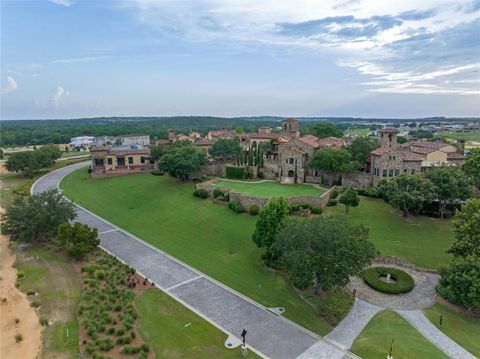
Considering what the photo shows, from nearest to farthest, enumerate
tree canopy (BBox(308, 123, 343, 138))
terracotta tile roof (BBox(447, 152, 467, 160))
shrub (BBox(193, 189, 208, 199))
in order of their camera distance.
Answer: shrub (BBox(193, 189, 208, 199)) → terracotta tile roof (BBox(447, 152, 467, 160)) → tree canopy (BBox(308, 123, 343, 138))

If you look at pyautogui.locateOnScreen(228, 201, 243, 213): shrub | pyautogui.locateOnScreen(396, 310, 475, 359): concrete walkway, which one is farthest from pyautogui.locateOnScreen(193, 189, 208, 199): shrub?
pyautogui.locateOnScreen(396, 310, 475, 359): concrete walkway

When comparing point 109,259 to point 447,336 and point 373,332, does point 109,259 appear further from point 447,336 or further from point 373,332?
point 447,336

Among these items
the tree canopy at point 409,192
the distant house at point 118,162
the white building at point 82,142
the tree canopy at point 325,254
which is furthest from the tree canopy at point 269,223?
the white building at point 82,142

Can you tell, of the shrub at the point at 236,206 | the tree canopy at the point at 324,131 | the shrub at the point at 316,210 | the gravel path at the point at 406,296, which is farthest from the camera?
the tree canopy at the point at 324,131

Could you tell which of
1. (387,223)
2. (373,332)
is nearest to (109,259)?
(373,332)

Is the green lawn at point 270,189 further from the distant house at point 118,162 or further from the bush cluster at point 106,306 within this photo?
the distant house at point 118,162

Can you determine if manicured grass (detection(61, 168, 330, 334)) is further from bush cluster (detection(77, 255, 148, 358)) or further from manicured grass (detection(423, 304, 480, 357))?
manicured grass (detection(423, 304, 480, 357))
